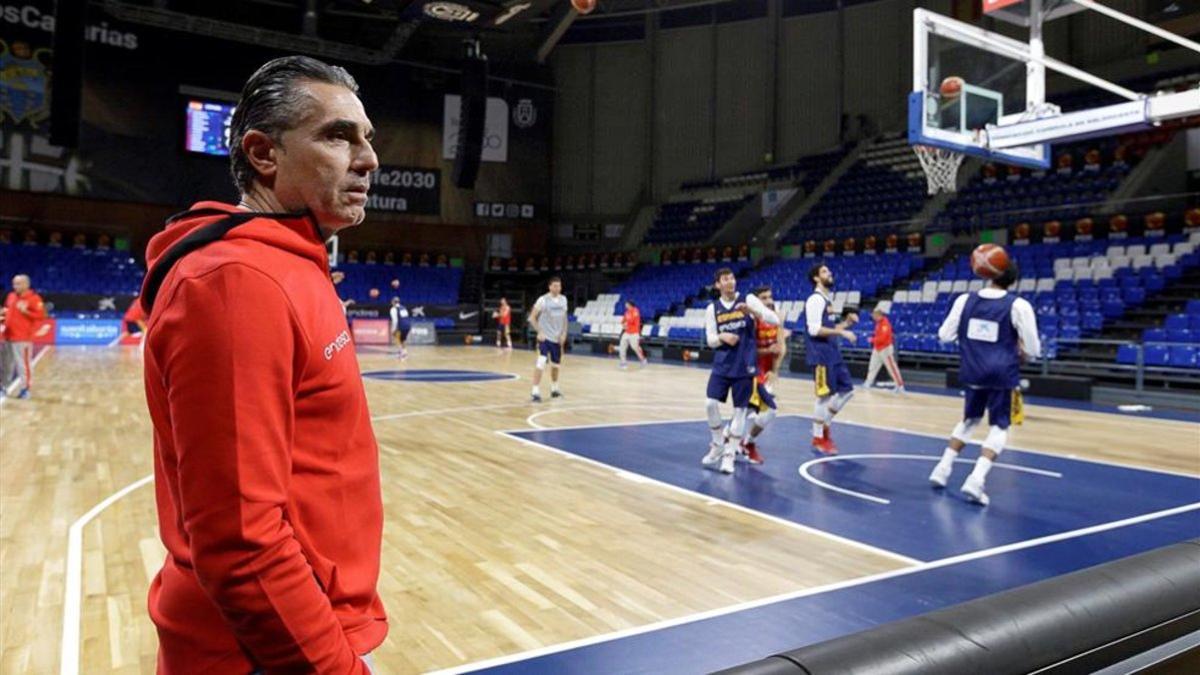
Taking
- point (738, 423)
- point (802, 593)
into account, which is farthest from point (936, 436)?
point (802, 593)

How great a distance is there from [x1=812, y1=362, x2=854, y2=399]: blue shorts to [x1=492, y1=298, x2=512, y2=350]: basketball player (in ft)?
54.1

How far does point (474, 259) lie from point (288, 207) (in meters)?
30.2

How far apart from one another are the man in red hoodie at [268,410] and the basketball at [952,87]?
978 centimetres

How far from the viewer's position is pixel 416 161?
28.1 meters

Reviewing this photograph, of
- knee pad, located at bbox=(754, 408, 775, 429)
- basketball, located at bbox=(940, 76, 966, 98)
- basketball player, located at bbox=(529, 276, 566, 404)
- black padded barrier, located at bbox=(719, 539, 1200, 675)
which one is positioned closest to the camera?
black padded barrier, located at bbox=(719, 539, 1200, 675)

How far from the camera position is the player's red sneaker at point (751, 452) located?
7.39m

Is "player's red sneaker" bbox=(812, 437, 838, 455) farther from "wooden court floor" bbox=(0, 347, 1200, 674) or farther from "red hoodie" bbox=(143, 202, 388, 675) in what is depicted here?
"red hoodie" bbox=(143, 202, 388, 675)

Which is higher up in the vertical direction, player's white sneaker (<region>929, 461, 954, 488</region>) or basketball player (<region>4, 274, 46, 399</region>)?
basketball player (<region>4, 274, 46, 399</region>)

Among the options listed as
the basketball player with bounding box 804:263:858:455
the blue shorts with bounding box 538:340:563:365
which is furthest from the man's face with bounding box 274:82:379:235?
the blue shorts with bounding box 538:340:563:365

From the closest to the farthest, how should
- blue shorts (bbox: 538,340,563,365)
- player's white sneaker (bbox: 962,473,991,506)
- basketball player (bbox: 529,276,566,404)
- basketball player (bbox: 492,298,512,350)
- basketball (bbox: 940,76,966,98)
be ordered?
player's white sneaker (bbox: 962,473,991,506), basketball (bbox: 940,76,966,98), basketball player (bbox: 529,276,566,404), blue shorts (bbox: 538,340,563,365), basketball player (bbox: 492,298,512,350)

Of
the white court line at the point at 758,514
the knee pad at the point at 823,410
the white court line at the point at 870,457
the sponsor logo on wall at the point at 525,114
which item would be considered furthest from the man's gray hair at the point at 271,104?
the sponsor logo on wall at the point at 525,114

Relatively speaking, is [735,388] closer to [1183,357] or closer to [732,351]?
[732,351]

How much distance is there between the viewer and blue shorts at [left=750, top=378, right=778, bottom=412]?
289 inches

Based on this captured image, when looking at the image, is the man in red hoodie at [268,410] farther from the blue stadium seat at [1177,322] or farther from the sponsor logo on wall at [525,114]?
the sponsor logo on wall at [525,114]
